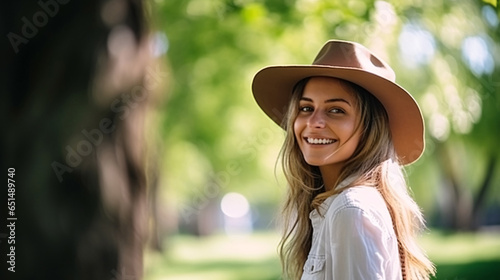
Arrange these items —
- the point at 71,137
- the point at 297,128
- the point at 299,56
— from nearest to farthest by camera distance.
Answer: the point at 297,128 → the point at 71,137 → the point at 299,56

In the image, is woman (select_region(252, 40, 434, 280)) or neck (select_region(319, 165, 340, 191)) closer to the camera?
woman (select_region(252, 40, 434, 280))

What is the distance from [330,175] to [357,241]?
0.53 meters

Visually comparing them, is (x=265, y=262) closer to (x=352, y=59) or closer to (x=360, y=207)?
(x=352, y=59)

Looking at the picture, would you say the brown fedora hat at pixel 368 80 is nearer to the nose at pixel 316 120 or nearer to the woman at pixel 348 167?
the woman at pixel 348 167


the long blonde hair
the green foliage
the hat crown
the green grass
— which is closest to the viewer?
the long blonde hair

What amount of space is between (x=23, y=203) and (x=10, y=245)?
1.08 feet

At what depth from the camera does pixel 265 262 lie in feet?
70.5

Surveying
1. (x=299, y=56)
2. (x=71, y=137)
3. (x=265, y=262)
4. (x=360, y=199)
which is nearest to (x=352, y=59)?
(x=360, y=199)

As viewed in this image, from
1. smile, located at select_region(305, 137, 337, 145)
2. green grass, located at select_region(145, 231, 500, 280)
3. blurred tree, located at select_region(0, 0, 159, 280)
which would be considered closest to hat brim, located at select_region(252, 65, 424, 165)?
smile, located at select_region(305, 137, 337, 145)

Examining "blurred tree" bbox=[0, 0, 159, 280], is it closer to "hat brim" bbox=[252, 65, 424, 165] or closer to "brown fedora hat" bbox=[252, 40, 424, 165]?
"hat brim" bbox=[252, 65, 424, 165]

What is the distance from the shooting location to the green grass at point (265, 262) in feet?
42.8

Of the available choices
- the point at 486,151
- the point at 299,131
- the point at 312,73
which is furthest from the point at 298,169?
the point at 486,151

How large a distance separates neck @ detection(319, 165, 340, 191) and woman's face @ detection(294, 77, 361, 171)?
11mm

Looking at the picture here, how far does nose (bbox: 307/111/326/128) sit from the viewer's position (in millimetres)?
2869
